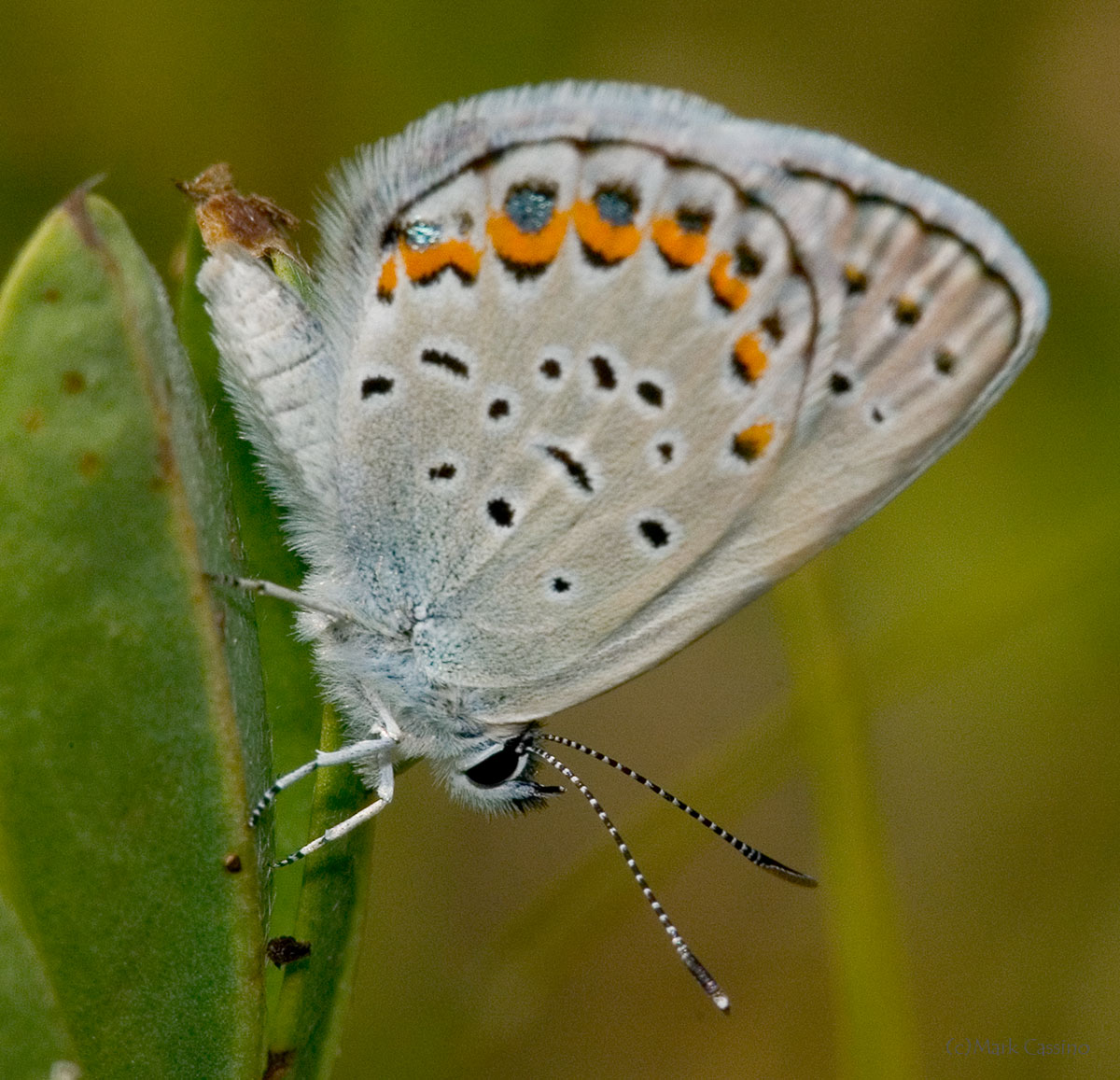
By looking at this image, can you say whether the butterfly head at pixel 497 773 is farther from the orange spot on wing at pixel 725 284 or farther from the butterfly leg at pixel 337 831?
the orange spot on wing at pixel 725 284

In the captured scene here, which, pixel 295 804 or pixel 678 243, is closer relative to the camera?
pixel 295 804

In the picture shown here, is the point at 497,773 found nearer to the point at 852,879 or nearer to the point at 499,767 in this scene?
the point at 499,767

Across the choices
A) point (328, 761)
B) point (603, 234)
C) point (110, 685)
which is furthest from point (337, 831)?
point (603, 234)

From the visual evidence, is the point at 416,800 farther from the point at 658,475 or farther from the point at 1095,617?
the point at 1095,617

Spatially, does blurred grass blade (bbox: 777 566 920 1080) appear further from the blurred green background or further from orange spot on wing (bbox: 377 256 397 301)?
orange spot on wing (bbox: 377 256 397 301)

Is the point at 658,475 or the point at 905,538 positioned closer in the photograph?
the point at 658,475

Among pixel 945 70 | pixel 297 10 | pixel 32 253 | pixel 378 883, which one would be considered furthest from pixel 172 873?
pixel 945 70
